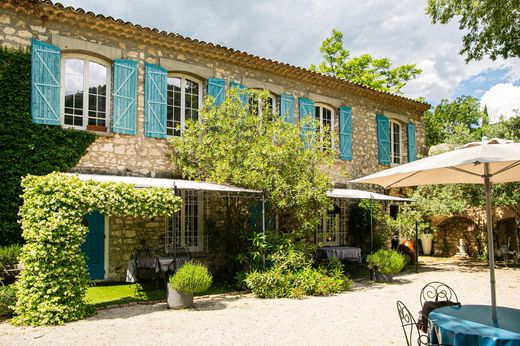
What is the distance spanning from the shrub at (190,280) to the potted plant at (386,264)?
5.01 metres

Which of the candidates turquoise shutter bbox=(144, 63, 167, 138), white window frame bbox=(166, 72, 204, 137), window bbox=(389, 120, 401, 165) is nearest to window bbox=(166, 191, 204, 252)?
turquoise shutter bbox=(144, 63, 167, 138)

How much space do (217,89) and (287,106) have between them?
2576mm

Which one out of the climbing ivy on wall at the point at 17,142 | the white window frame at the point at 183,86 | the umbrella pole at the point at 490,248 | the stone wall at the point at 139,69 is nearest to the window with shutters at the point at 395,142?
the stone wall at the point at 139,69

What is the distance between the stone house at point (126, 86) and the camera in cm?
891

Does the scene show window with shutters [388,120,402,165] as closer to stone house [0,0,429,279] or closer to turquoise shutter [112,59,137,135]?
stone house [0,0,429,279]

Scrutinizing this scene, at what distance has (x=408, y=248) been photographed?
14055 millimetres

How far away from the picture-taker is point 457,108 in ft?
102

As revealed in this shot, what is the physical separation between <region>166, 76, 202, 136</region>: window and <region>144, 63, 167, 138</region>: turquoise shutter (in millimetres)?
346

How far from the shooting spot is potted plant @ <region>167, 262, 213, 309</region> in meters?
7.29

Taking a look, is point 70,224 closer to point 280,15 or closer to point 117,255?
point 117,255

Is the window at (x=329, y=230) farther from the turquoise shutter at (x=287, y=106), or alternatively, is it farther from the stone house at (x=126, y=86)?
the stone house at (x=126, y=86)

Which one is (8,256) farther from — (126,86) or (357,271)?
(357,271)

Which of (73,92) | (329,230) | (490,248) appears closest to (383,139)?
(329,230)

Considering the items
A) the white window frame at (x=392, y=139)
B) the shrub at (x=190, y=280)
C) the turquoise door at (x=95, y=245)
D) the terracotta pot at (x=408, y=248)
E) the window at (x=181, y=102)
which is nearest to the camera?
the shrub at (x=190, y=280)
